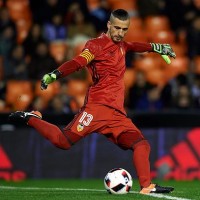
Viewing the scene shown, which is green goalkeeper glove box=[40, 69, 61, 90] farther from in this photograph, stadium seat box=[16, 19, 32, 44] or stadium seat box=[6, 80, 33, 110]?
stadium seat box=[16, 19, 32, 44]

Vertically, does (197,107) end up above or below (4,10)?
below

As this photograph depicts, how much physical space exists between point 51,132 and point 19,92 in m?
7.13

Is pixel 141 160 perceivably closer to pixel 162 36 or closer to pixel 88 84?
pixel 88 84

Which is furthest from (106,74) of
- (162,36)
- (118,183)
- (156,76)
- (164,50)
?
(162,36)

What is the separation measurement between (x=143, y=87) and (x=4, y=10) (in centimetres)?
396

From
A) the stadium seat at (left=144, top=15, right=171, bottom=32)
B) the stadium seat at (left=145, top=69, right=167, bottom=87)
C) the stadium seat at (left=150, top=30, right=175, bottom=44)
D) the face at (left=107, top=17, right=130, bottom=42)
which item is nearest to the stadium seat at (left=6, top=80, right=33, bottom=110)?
the stadium seat at (left=145, top=69, right=167, bottom=87)

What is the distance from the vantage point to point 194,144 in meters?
15.6

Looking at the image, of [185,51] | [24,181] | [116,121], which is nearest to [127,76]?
[185,51]

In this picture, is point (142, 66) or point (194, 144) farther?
point (142, 66)

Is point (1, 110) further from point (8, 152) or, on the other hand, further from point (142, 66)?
point (142, 66)

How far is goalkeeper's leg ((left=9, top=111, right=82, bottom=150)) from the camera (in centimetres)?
1045

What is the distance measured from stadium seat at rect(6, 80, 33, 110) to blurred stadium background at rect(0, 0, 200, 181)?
0.02 m

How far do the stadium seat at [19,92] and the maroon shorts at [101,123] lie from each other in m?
6.83

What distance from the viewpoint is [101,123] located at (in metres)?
10.4
